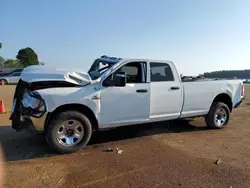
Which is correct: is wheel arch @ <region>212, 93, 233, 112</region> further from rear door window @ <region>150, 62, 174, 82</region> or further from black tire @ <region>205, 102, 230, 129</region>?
rear door window @ <region>150, 62, 174, 82</region>

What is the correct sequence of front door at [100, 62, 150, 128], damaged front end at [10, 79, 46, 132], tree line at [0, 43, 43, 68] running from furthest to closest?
tree line at [0, 43, 43, 68] < front door at [100, 62, 150, 128] < damaged front end at [10, 79, 46, 132]

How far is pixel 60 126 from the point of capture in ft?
14.3

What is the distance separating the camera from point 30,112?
165 inches

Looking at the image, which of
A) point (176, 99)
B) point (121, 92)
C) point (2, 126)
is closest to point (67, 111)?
point (121, 92)

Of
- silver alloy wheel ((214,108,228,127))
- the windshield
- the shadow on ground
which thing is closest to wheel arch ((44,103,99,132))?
the shadow on ground

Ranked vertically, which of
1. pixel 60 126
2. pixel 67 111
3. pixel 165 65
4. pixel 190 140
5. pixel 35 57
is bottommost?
pixel 190 140

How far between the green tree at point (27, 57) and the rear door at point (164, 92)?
6703cm

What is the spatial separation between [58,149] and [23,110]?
102 cm

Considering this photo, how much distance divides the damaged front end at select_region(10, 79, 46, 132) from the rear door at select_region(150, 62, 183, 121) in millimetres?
2451

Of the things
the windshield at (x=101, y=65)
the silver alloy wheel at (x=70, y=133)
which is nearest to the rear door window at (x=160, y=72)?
the windshield at (x=101, y=65)

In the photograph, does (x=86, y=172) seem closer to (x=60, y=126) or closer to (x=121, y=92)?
(x=60, y=126)

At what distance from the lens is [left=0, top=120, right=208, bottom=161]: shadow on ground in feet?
14.6

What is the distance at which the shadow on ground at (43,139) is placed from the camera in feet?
14.6

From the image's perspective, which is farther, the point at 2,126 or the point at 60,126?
the point at 2,126
